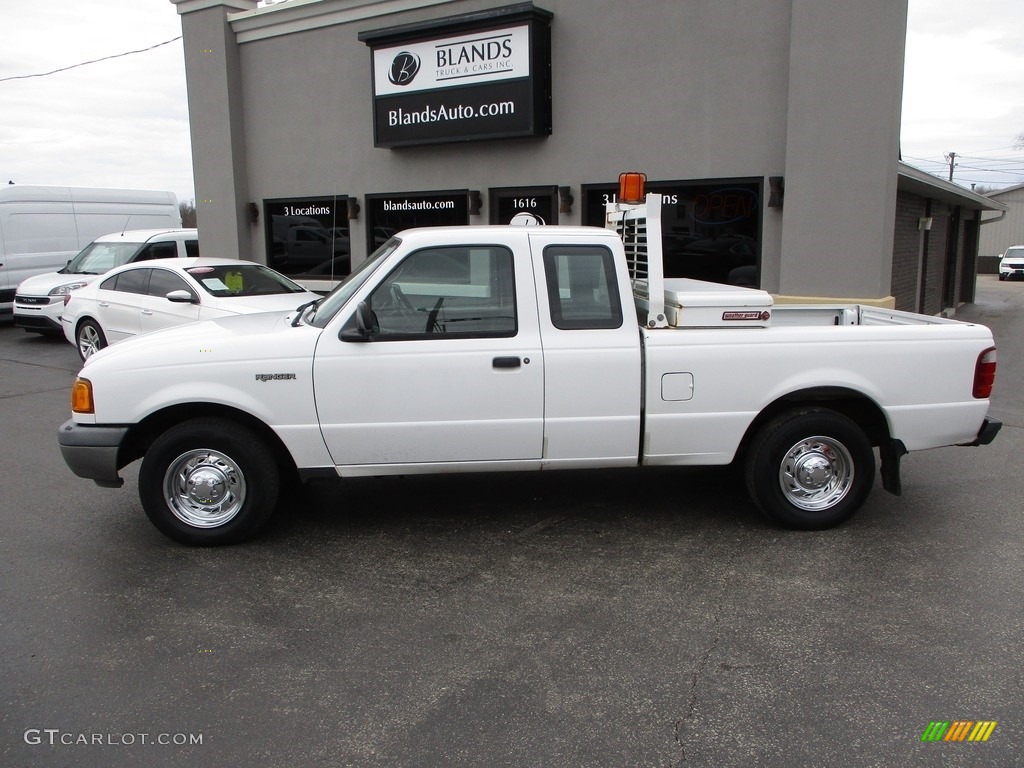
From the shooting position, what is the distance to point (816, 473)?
542 centimetres

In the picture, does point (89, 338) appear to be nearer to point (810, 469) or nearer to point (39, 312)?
point (39, 312)

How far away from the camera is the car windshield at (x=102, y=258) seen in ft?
48.6

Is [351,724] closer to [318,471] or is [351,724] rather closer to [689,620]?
[689,620]

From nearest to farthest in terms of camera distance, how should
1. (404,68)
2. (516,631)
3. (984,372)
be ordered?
(516,631) → (984,372) → (404,68)

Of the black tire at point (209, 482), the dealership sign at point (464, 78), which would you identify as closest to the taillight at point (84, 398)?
the black tire at point (209, 482)

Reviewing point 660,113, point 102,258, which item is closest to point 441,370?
point 660,113

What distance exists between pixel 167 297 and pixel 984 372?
8384 mm

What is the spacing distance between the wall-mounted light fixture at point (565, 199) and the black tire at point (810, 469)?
23.0 ft

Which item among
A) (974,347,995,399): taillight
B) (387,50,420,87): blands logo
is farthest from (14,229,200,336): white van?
(974,347,995,399): taillight

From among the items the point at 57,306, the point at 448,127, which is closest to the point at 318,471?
the point at 448,127

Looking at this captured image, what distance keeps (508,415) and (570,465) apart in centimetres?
51

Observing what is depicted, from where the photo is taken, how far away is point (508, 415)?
5113 mm

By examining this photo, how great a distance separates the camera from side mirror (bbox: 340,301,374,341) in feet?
16.0

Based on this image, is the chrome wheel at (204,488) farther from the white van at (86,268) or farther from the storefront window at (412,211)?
the white van at (86,268)
